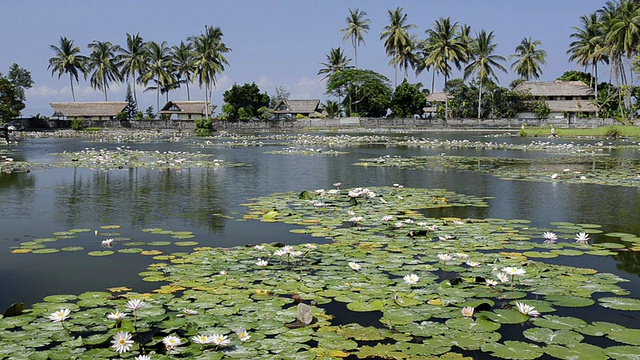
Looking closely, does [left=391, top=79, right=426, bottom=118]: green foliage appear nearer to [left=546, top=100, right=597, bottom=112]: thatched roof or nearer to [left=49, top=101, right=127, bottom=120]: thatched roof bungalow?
[left=546, top=100, right=597, bottom=112]: thatched roof

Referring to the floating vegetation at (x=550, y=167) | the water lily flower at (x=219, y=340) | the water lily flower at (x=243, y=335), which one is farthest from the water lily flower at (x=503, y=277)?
the floating vegetation at (x=550, y=167)

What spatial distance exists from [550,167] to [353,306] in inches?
601

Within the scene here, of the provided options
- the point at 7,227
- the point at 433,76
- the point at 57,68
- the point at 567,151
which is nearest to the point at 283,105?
the point at 433,76

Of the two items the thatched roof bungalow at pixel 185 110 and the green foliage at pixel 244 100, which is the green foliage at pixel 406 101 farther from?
the thatched roof bungalow at pixel 185 110

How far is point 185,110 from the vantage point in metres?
81.4

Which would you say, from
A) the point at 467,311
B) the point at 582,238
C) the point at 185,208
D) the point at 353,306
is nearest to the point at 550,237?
the point at 582,238

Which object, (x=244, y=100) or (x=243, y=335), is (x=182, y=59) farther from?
(x=243, y=335)

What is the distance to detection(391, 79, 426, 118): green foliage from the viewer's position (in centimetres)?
7219

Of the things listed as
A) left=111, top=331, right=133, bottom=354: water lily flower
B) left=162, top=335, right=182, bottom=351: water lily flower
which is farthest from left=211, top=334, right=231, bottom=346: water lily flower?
left=111, top=331, right=133, bottom=354: water lily flower

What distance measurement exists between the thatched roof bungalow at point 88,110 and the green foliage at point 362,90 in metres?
29.9

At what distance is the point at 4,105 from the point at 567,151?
49.1m

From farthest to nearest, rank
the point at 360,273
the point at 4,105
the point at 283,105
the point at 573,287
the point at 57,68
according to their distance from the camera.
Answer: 1. the point at 283,105
2. the point at 57,68
3. the point at 4,105
4. the point at 360,273
5. the point at 573,287

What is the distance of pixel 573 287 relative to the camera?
17.7 feet

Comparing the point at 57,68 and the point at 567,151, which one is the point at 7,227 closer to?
the point at 567,151
